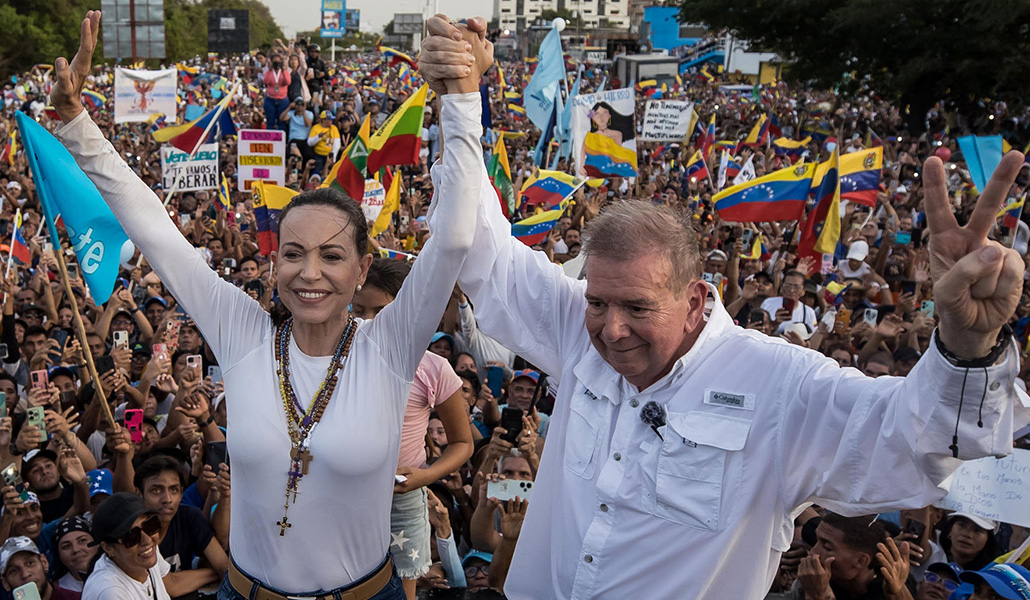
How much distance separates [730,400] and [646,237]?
374 mm

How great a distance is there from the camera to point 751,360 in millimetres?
2018

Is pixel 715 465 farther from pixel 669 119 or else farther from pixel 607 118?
pixel 669 119

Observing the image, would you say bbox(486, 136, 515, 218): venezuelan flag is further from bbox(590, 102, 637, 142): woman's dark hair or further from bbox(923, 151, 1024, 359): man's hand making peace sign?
bbox(923, 151, 1024, 359): man's hand making peace sign

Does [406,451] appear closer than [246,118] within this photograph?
Yes

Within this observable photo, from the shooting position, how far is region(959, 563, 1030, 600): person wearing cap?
11.5 feet

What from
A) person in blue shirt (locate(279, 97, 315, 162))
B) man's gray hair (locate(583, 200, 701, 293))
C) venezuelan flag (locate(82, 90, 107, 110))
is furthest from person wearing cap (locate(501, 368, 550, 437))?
venezuelan flag (locate(82, 90, 107, 110))

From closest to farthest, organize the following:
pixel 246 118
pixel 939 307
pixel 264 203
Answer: pixel 939 307, pixel 264 203, pixel 246 118

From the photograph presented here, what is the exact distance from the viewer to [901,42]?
88.4 ft

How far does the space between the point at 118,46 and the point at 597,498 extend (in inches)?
1316

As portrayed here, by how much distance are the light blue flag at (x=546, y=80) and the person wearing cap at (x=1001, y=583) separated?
980 centimetres

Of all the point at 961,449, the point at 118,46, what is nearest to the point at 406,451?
the point at 961,449

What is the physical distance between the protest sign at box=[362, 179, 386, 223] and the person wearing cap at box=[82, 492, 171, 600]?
5303 mm

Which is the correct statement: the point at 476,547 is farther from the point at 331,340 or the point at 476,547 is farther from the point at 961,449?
the point at 961,449

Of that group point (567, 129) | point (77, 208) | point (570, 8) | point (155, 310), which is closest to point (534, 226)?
point (155, 310)
